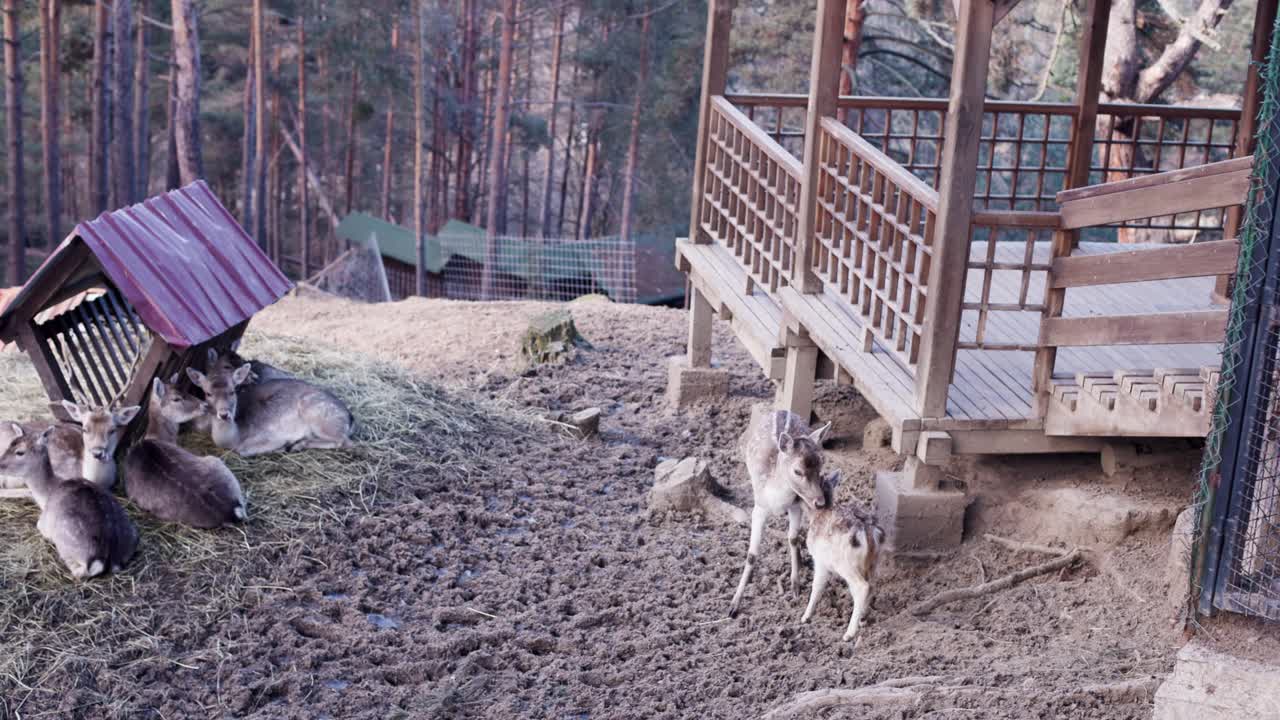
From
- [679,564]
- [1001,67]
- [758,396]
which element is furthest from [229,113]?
[679,564]

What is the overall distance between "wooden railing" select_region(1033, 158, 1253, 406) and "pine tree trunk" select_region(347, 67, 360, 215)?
28.8 m

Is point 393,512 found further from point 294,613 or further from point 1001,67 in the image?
point 1001,67

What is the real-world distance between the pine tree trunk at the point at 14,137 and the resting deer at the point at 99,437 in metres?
16.3

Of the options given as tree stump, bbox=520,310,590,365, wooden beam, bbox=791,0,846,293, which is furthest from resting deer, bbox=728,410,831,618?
tree stump, bbox=520,310,590,365

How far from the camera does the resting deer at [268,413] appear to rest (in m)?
7.69

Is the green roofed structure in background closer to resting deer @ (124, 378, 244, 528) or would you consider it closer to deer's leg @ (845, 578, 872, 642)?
resting deer @ (124, 378, 244, 528)

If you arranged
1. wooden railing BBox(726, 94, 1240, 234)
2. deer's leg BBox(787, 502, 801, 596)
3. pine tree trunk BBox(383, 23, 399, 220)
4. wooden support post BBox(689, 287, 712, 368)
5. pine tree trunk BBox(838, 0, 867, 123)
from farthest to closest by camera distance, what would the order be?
1. pine tree trunk BBox(383, 23, 399, 220)
2. pine tree trunk BBox(838, 0, 867, 123)
3. wooden support post BBox(689, 287, 712, 368)
4. wooden railing BBox(726, 94, 1240, 234)
5. deer's leg BBox(787, 502, 801, 596)

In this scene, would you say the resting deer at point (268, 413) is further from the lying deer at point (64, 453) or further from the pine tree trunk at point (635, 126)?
the pine tree trunk at point (635, 126)

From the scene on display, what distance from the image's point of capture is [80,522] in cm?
630

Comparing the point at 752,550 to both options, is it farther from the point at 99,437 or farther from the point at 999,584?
the point at 99,437

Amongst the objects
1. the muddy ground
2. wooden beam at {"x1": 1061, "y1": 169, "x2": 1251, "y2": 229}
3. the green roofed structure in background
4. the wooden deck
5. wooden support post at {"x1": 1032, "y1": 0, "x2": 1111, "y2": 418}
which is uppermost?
wooden support post at {"x1": 1032, "y1": 0, "x2": 1111, "y2": 418}

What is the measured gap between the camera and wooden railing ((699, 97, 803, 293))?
902cm

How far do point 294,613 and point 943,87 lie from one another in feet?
72.0

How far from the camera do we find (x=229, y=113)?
110 feet
